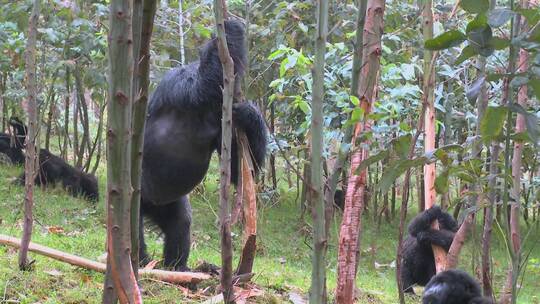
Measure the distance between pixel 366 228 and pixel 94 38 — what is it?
6.94 metres

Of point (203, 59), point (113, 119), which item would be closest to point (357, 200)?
point (113, 119)

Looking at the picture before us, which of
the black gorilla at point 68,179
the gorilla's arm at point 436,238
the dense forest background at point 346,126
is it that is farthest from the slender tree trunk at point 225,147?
the black gorilla at point 68,179

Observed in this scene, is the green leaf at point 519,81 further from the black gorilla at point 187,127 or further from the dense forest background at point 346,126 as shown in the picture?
the black gorilla at point 187,127

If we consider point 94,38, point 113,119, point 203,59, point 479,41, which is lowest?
point 113,119

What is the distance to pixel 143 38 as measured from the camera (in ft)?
8.11

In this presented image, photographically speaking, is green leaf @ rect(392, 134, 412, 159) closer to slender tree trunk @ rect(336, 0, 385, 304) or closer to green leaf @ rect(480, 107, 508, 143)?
slender tree trunk @ rect(336, 0, 385, 304)

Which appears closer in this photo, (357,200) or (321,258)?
(321,258)

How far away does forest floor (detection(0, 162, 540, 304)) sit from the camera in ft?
16.1

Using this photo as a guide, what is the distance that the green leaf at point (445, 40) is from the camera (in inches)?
86.7

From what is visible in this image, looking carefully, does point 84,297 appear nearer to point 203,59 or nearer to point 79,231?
point 203,59

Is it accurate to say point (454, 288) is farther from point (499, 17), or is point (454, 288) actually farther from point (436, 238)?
point (499, 17)

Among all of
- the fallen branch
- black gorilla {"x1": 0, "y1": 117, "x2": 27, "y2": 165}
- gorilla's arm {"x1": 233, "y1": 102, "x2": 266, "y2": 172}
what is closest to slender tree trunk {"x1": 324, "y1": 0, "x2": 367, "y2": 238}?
gorilla's arm {"x1": 233, "y1": 102, "x2": 266, "y2": 172}

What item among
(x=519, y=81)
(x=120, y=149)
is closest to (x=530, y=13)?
(x=519, y=81)

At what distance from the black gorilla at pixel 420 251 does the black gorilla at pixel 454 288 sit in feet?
6.94
